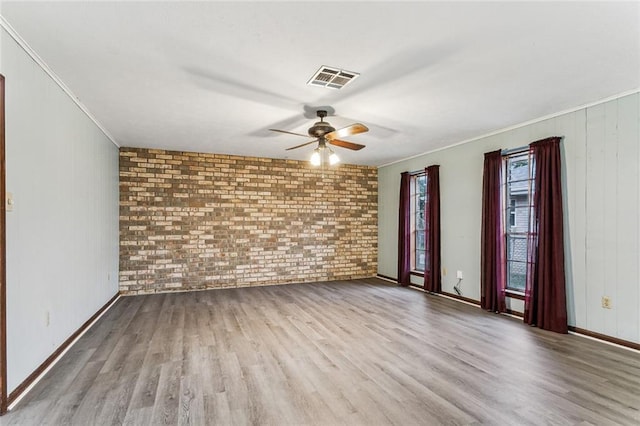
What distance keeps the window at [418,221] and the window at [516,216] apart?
6.27ft

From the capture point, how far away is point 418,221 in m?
6.59

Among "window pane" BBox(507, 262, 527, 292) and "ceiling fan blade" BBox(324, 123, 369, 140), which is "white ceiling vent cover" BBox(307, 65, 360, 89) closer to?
"ceiling fan blade" BBox(324, 123, 369, 140)

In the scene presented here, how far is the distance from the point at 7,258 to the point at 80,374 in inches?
46.2

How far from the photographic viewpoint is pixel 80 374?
106 inches

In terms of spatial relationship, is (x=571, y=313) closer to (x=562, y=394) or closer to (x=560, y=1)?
(x=562, y=394)

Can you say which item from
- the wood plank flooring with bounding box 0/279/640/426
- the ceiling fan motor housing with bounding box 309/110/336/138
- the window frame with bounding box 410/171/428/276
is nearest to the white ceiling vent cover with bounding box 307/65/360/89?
the ceiling fan motor housing with bounding box 309/110/336/138

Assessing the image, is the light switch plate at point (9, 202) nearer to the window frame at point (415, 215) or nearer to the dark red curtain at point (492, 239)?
the dark red curtain at point (492, 239)

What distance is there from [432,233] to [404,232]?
2.68 ft

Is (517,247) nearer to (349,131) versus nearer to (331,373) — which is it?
(349,131)

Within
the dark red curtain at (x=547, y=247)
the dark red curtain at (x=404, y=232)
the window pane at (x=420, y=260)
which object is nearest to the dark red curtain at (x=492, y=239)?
the dark red curtain at (x=547, y=247)

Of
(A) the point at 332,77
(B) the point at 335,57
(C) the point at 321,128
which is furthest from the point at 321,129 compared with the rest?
(B) the point at 335,57

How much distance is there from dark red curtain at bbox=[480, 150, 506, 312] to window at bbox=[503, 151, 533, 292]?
0.12 m

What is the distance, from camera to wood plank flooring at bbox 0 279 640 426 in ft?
7.07

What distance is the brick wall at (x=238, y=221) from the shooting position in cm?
578
